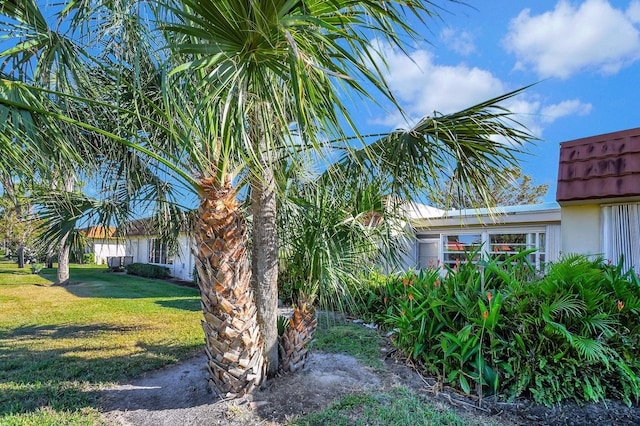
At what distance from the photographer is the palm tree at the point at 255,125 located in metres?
2.32

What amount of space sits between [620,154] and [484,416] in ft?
19.4

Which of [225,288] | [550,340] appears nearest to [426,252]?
[550,340]

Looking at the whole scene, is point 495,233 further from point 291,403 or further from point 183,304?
point 183,304

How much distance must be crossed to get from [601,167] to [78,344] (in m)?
10.9

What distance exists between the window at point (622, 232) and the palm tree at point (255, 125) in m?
4.24

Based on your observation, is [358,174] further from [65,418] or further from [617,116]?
[617,116]

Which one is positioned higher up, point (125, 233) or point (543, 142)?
point (543, 142)

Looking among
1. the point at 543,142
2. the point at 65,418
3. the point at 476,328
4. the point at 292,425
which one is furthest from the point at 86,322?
the point at 543,142

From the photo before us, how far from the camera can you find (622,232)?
6973 mm

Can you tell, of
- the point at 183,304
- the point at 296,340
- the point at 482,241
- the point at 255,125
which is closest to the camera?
the point at 255,125

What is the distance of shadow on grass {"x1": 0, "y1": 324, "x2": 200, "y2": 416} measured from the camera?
430cm

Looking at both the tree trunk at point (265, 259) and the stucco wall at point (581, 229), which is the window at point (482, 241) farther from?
the tree trunk at point (265, 259)

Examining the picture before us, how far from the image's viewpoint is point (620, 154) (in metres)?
6.71

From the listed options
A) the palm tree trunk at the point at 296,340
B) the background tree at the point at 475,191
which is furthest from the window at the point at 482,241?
the palm tree trunk at the point at 296,340
